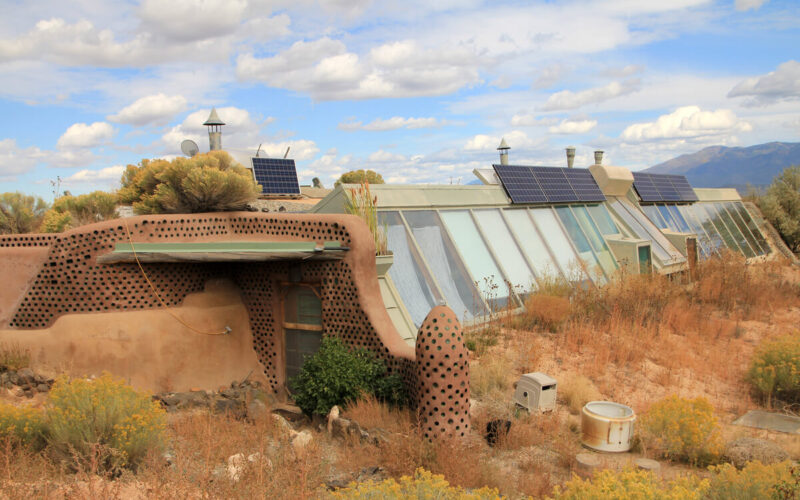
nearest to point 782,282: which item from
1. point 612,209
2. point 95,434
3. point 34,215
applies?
point 612,209

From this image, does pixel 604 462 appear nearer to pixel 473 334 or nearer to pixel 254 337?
pixel 473 334

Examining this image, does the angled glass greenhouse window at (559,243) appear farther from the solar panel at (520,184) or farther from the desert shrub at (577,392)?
the desert shrub at (577,392)

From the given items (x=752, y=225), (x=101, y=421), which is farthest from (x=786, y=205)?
(x=101, y=421)

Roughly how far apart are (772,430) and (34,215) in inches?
655

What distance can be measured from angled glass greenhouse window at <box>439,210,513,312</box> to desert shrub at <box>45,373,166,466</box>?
642 cm

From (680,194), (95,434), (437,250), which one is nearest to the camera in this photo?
(95,434)

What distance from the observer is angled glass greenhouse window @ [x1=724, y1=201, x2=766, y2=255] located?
22719mm

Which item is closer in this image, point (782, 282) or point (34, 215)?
point (34, 215)

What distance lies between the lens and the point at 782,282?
17359 mm

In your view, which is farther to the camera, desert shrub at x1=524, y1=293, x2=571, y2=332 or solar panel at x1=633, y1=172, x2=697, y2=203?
solar panel at x1=633, y1=172, x2=697, y2=203

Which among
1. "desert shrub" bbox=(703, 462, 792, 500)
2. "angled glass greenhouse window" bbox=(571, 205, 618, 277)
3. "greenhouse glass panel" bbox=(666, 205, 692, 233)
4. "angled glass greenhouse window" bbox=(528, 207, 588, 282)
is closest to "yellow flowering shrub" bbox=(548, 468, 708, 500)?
"desert shrub" bbox=(703, 462, 792, 500)

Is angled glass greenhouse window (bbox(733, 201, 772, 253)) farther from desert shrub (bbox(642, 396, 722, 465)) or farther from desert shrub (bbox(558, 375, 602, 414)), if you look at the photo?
desert shrub (bbox(642, 396, 722, 465))

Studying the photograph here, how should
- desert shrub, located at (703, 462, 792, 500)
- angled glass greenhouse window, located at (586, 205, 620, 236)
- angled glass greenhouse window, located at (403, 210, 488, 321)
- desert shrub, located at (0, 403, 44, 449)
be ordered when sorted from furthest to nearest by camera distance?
angled glass greenhouse window, located at (586, 205, 620, 236) → angled glass greenhouse window, located at (403, 210, 488, 321) → desert shrub, located at (0, 403, 44, 449) → desert shrub, located at (703, 462, 792, 500)

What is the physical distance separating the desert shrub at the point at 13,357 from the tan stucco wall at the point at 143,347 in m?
0.08
